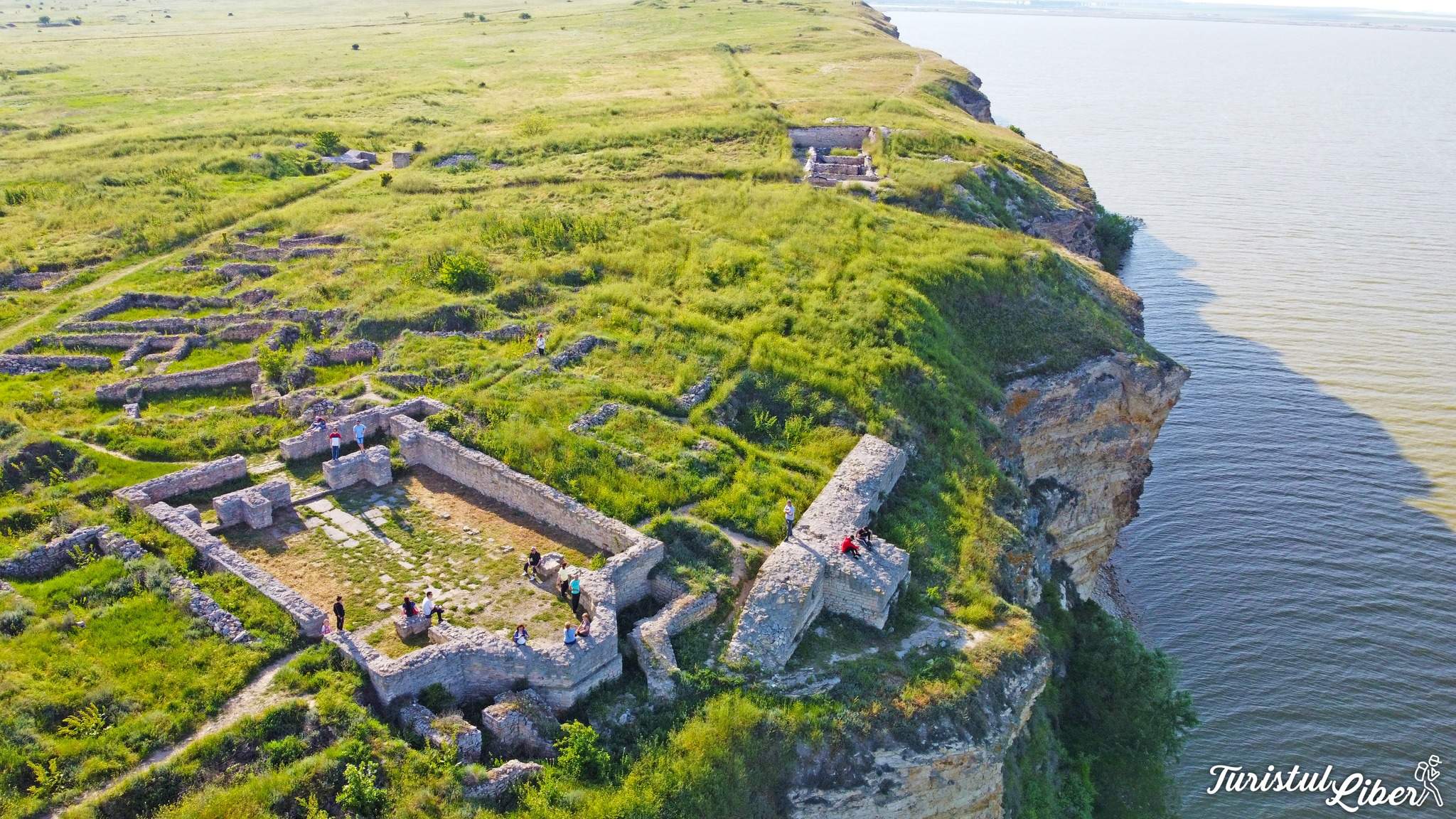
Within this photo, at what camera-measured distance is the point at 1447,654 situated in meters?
25.9

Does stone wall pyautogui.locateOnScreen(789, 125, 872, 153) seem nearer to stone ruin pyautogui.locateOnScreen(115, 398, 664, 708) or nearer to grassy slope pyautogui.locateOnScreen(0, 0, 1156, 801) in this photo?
grassy slope pyautogui.locateOnScreen(0, 0, 1156, 801)

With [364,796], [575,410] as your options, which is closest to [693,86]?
[575,410]

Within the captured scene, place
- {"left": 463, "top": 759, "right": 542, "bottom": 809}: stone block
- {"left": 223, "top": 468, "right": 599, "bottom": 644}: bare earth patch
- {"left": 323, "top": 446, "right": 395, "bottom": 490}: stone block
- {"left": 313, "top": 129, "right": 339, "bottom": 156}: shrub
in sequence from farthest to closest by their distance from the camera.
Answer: {"left": 313, "top": 129, "right": 339, "bottom": 156}: shrub
{"left": 323, "top": 446, "right": 395, "bottom": 490}: stone block
{"left": 223, "top": 468, "right": 599, "bottom": 644}: bare earth patch
{"left": 463, "top": 759, "right": 542, "bottom": 809}: stone block

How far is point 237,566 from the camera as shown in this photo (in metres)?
17.6

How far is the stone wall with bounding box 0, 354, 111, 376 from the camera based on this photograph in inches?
1057

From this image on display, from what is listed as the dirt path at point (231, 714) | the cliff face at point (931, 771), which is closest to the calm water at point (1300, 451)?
the cliff face at point (931, 771)

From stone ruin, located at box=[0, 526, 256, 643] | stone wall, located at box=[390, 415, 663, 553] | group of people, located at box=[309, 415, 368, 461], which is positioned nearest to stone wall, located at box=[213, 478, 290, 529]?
stone ruin, located at box=[0, 526, 256, 643]

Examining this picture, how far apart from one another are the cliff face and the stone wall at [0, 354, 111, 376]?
24.6 metres

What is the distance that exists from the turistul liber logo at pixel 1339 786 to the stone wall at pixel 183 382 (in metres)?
28.0

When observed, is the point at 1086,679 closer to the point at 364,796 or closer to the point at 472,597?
the point at 472,597

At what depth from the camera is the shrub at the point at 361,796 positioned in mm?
12938

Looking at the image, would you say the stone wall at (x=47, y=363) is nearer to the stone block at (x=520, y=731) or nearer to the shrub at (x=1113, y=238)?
the stone block at (x=520, y=731)

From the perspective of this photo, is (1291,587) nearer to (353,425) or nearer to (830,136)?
(353,425)

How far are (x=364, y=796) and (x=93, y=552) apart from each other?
Answer: 9505mm
